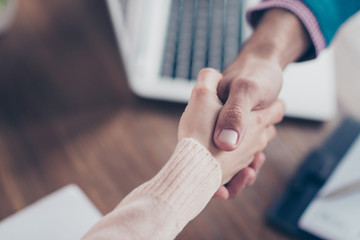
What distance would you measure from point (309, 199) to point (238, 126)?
21 centimetres

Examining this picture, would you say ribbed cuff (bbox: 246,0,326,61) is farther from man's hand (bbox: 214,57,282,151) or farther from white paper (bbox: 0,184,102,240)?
white paper (bbox: 0,184,102,240)

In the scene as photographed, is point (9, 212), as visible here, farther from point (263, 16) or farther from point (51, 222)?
point (263, 16)

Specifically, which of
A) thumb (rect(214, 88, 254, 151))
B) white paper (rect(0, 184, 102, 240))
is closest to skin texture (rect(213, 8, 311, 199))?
thumb (rect(214, 88, 254, 151))

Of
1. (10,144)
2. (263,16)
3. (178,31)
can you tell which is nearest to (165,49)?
(178,31)

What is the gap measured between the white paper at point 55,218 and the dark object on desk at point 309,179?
0.82 feet

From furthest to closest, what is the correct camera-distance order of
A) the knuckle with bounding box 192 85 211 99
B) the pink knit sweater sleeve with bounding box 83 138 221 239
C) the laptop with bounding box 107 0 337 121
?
the laptop with bounding box 107 0 337 121
the knuckle with bounding box 192 85 211 99
the pink knit sweater sleeve with bounding box 83 138 221 239

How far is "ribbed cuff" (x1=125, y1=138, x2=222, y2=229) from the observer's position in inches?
12.2

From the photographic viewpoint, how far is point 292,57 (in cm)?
48

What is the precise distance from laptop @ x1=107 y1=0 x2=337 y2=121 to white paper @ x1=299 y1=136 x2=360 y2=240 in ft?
0.28

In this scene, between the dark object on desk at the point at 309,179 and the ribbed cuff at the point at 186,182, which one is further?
the dark object on desk at the point at 309,179

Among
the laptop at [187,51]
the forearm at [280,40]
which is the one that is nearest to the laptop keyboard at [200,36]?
the laptop at [187,51]

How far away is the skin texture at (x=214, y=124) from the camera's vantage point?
376 millimetres

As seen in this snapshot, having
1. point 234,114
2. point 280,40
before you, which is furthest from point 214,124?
point 280,40

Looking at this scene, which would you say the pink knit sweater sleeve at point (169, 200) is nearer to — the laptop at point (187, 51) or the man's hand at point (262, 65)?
the man's hand at point (262, 65)
